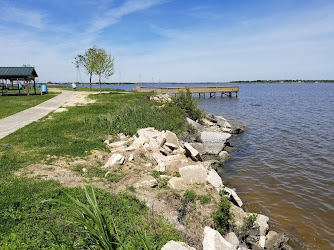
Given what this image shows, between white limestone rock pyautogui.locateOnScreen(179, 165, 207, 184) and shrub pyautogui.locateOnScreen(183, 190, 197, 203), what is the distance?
0.84 meters

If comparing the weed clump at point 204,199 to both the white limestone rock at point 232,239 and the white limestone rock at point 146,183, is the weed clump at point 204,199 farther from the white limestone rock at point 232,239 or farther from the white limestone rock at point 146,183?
the white limestone rock at point 146,183

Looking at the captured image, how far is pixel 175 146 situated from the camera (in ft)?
32.9

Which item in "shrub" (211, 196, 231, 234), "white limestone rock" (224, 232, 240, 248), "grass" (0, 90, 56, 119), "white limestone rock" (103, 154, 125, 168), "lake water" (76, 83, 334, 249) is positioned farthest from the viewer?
"grass" (0, 90, 56, 119)

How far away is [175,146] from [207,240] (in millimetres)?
5676

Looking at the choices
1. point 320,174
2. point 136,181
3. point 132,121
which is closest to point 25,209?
point 136,181

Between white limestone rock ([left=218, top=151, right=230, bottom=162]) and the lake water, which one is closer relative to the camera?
the lake water

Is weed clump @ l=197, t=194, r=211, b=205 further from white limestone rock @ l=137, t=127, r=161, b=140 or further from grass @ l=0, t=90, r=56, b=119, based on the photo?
grass @ l=0, t=90, r=56, b=119

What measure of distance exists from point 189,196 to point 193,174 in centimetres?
117

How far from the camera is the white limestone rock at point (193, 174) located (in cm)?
746

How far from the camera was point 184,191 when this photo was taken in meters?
6.80

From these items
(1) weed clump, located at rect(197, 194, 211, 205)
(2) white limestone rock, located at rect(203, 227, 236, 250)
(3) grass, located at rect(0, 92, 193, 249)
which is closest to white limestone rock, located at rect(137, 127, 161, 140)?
(3) grass, located at rect(0, 92, 193, 249)

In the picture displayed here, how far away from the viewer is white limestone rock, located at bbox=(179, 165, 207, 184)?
294 inches

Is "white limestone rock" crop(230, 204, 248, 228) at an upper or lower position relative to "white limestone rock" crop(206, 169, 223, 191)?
lower

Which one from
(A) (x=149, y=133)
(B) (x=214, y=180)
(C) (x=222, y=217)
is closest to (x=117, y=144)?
(A) (x=149, y=133)
